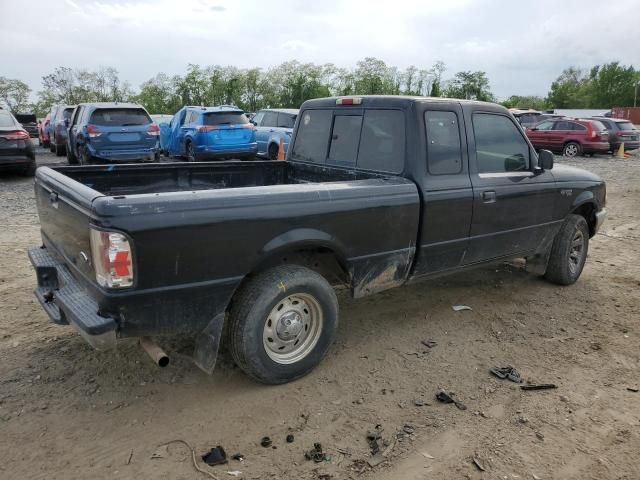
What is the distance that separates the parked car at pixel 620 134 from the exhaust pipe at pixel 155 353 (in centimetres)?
2244

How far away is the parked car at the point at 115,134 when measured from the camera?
41.6 feet

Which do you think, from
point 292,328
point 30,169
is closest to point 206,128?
point 30,169

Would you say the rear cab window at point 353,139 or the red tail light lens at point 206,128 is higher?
the rear cab window at point 353,139

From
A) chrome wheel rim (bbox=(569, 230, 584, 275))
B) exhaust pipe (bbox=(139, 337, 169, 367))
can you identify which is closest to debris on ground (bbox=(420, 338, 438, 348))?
exhaust pipe (bbox=(139, 337, 169, 367))

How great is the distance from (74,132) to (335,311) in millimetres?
12312

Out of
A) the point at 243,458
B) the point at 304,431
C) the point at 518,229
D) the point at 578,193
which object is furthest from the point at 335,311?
the point at 578,193

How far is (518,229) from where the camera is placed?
16.2 ft

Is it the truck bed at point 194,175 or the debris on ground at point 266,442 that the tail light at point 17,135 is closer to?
the truck bed at point 194,175

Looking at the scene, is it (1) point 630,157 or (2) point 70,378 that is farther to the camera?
(1) point 630,157

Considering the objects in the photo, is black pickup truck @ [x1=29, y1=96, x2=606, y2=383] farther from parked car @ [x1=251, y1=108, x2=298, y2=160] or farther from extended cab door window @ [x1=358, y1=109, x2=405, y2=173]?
parked car @ [x1=251, y1=108, x2=298, y2=160]

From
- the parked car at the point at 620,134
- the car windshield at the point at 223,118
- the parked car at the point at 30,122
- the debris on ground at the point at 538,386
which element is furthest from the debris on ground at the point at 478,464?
the parked car at the point at 30,122

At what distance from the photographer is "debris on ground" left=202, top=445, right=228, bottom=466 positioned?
2.86m

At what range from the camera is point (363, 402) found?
3.48 meters

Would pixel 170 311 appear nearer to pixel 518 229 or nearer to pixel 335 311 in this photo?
pixel 335 311
